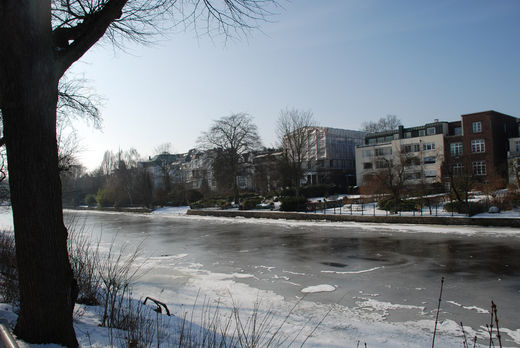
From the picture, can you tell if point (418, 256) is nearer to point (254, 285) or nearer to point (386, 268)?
point (386, 268)

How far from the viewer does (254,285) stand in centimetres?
961

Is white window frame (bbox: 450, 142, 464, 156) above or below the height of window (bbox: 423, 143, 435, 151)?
below

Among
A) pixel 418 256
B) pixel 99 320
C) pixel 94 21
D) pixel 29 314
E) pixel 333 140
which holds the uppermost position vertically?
pixel 333 140

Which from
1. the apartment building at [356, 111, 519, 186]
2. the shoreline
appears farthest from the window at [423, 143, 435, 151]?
the shoreline

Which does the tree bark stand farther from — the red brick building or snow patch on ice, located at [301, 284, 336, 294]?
the red brick building

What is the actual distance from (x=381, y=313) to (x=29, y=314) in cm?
590

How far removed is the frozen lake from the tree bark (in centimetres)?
373

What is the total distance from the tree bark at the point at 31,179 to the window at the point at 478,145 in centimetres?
5830

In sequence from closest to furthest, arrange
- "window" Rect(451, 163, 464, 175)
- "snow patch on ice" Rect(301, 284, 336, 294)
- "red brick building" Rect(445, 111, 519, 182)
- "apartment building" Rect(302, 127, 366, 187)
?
"snow patch on ice" Rect(301, 284, 336, 294), "window" Rect(451, 163, 464, 175), "red brick building" Rect(445, 111, 519, 182), "apartment building" Rect(302, 127, 366, 187)

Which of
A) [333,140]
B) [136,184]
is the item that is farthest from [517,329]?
[333,140]

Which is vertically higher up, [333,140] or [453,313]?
[333,140]

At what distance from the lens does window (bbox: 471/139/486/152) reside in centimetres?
5194

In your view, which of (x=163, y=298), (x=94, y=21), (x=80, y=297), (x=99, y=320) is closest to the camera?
(x=94, y=21)

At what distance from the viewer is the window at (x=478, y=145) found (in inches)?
2045
